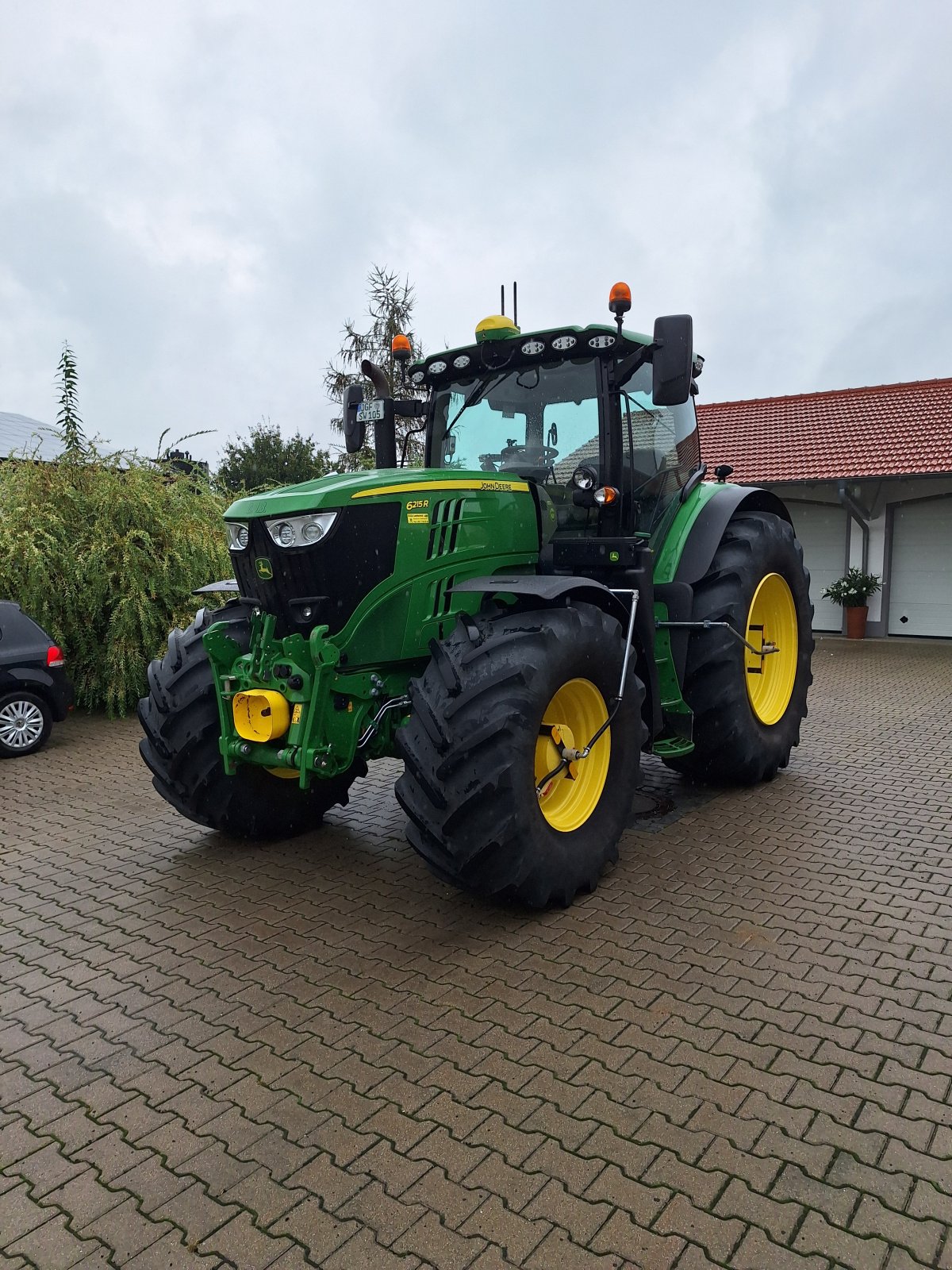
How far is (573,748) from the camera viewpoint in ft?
13.1

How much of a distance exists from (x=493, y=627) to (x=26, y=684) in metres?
5.17

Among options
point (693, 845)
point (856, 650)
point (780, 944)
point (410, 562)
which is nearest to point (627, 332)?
point (410, 562)

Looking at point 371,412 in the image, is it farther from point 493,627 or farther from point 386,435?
point 493,627

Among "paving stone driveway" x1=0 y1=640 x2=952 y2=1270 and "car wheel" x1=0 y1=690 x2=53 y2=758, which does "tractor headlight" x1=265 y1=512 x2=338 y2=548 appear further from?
"car wheel" x1=0 y1=690 x2=53 y2=758

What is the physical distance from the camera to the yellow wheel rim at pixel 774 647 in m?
5.81

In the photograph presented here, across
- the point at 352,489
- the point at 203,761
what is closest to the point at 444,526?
the point at 352,489

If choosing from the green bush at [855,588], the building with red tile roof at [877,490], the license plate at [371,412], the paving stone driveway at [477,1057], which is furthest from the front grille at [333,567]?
the green bush at [855,588]

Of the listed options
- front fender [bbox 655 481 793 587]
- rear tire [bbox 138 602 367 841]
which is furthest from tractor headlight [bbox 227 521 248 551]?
front fender [bbox 655 481 793 587]

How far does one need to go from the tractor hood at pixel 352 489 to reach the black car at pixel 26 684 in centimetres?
422

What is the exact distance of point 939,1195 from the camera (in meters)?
2.22

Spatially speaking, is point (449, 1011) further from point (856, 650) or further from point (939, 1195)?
point (856, 650)

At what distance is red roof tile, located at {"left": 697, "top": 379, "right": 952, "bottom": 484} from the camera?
44.7 ft

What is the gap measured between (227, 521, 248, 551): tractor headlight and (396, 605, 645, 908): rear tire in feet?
3.41

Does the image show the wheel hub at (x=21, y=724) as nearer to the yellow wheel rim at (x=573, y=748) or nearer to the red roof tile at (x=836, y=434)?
the yellow wheel rim at (x=573, y=748)
